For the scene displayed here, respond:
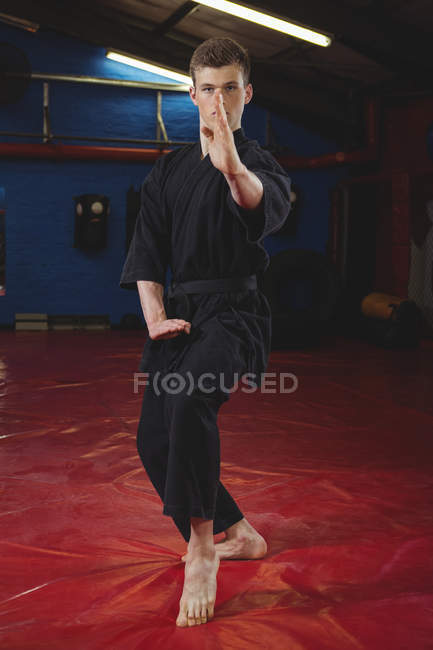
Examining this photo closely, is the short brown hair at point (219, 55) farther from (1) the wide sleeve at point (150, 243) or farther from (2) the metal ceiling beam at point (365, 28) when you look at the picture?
(2) the metal ceiling beam at point (365, 28)

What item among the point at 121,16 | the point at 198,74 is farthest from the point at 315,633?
the point at 121,16

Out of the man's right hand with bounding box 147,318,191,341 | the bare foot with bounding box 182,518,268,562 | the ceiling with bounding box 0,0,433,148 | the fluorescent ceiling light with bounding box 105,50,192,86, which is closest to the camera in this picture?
the man's right hand with bounding box 147,318,191,341

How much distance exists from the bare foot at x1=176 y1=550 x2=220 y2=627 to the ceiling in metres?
5.53

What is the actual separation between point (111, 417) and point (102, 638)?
2232 mm

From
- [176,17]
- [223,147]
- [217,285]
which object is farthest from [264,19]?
[223,147]

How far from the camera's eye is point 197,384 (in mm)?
1468

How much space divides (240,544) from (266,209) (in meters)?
1.01

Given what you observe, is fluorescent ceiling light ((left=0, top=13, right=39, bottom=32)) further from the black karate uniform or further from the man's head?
the man's head

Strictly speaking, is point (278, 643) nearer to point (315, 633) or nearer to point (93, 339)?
point (315, 633)

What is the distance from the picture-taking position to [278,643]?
1.41 metres

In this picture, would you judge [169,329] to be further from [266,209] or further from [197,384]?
[266,209]

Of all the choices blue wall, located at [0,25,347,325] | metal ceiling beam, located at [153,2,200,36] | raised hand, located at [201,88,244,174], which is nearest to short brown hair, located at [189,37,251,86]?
raised hand, located at [201,88,244,174]

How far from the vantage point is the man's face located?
147cm

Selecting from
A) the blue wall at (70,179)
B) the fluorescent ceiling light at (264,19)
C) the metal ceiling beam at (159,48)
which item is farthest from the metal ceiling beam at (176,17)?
the fluorescent ceiling light at (264,19)
